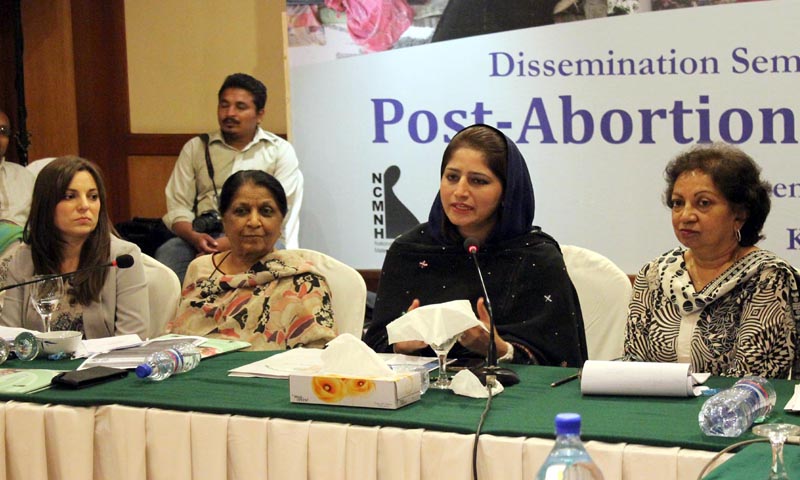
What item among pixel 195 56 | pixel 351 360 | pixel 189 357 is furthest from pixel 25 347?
pixel 195 56

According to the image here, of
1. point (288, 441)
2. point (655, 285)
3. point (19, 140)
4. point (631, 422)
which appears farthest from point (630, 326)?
point (19, 140)

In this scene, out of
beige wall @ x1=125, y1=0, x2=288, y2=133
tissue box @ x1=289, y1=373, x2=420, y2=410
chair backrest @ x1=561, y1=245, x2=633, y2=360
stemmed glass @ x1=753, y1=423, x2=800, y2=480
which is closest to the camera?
stemmed glass @ x1=753, y1=423, x2=800, y2=480

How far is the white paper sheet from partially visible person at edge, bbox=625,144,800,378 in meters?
0.40

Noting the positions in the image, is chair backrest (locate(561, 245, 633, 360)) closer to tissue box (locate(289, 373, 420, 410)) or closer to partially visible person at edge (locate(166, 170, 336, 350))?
partially visible person at edge (locate(166, 170, 336, 350))

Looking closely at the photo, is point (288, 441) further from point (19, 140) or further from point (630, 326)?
point (19, 140)

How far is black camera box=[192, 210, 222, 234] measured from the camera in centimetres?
541

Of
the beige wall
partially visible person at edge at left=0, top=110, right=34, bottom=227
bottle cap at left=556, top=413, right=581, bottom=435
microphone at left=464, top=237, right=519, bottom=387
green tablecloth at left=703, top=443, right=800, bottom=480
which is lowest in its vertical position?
green tablecloth at left=703, top=443, right=800, bottom=480

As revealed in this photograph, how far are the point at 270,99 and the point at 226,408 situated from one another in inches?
166

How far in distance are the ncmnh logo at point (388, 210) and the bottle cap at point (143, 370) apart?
287 centimetres

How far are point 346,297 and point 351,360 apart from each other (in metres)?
1.14

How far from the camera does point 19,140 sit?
21.8 ft

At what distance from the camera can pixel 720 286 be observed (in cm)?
279

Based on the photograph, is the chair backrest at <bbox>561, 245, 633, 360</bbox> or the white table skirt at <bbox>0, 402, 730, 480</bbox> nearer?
the white table skirt at <bbox>0, 402, 730, 480</bbox>

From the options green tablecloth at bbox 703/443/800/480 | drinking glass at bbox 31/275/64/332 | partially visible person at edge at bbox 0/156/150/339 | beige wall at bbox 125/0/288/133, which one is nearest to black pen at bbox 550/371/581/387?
green tablecloth at bbox 703/443/800/480
